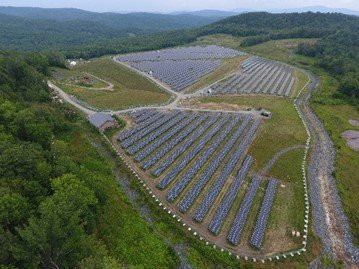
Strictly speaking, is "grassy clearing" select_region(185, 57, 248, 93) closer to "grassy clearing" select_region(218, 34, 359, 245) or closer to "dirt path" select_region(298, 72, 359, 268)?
"grassy clearing" select_region(218, 34, 359, 245)

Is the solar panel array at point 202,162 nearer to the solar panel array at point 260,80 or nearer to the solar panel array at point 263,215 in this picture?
the solar panel array at point 263,215

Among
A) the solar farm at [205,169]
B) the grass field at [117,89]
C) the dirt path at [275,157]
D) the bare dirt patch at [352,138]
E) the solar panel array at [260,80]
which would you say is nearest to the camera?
the solar farm at [205,169]

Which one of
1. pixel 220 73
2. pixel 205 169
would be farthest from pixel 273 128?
pixel 220 73

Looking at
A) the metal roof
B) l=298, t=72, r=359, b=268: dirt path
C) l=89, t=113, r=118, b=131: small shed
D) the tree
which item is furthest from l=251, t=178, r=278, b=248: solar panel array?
the metal roof

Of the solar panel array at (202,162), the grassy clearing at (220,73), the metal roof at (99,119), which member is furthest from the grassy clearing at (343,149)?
the metal roof at (99,119)

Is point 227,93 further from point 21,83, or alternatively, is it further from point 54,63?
point 54,63
